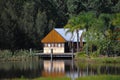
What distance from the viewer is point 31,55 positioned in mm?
71375

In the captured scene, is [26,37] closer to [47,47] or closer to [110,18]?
[47,47]

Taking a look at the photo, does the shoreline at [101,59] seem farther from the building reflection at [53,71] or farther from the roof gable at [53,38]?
the roof gable at [53,38]

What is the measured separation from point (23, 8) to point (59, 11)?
1845 cm

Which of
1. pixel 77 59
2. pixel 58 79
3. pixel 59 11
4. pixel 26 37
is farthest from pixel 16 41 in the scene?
pixel 58 79

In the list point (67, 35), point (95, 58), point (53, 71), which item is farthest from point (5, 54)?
point (53, 71)

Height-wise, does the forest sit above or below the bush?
above

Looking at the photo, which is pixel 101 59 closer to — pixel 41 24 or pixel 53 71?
pixel 53 71

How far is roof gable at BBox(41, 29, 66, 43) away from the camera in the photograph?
272 feet

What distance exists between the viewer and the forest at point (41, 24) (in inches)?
2790

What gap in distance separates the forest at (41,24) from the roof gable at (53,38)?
199 centimetres

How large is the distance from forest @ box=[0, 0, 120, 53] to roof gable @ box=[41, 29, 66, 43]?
1.99m

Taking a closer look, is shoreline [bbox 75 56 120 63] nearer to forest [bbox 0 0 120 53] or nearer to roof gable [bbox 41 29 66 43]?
forest [bbox 0 0 120 53]

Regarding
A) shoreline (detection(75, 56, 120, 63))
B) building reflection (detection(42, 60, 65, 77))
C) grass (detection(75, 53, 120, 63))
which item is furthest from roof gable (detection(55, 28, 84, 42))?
building reflection (detection(42, 60, 65, 77))

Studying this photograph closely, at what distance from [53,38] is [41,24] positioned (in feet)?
12.7
